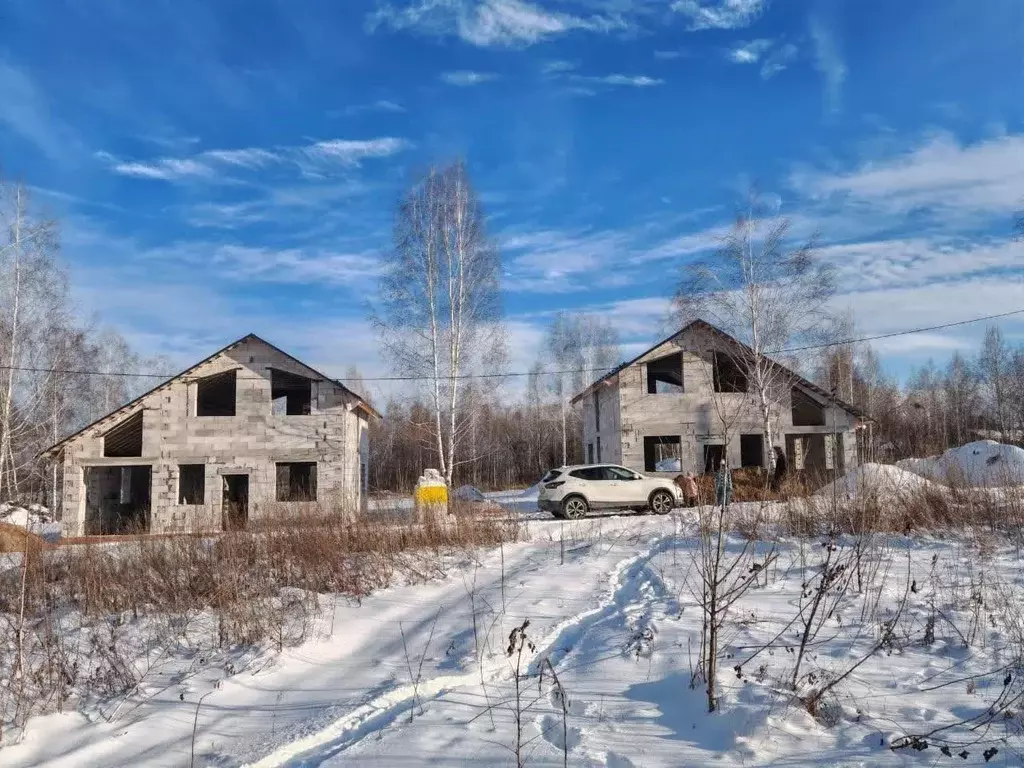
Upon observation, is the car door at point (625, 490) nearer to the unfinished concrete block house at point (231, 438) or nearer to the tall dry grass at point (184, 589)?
the unfinished concrete block house at point (231, 438)

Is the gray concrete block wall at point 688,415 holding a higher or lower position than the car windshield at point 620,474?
higher

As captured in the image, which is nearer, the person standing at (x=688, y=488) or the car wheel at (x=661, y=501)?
the car wheel at (x=661, y=501)

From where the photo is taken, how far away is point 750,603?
7.04m

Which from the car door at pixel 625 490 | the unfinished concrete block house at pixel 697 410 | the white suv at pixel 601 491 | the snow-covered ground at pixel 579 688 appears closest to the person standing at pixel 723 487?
the snow-covered ground at pixel 579 688

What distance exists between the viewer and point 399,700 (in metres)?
4.99

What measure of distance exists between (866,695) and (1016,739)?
869 millimetres

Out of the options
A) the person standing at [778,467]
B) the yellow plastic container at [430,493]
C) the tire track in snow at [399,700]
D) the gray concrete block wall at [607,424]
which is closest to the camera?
the tire track in snow at [399,700]

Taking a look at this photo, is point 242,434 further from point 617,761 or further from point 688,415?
point 617,761

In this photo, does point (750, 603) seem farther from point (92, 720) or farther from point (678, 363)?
point (678, 363)

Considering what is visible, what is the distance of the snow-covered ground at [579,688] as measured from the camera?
13.0 ft

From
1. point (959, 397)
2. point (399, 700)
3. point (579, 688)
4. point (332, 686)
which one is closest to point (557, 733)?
point (579, 688)

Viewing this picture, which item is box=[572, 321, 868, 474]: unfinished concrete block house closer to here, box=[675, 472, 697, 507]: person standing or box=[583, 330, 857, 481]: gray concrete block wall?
box=[583, 330, 857, 481]: gray concrete block wall

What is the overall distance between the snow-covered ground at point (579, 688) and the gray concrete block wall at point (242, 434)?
16.5m

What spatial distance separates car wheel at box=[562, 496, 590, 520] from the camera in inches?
824
